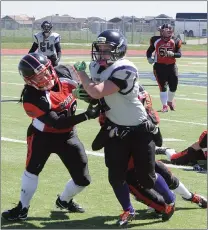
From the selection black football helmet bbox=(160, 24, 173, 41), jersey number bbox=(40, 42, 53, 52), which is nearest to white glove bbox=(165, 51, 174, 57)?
black football helmet bbox=(160, 24, 173, 41)

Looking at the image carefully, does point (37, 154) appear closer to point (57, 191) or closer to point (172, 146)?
point (57, 191)

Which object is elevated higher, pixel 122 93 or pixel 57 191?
pixel 122 93

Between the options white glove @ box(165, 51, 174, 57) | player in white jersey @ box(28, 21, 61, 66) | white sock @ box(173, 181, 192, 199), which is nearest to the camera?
white sock @ box(173, 181, 192, 199)

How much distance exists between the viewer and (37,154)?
5816 millimetres

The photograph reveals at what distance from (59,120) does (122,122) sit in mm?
559

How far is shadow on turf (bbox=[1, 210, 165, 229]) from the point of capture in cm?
570

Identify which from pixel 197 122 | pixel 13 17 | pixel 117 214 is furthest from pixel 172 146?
pixel 13 17

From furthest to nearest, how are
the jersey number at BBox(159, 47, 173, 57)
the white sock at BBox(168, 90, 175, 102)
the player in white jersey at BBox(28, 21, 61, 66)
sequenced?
the player in white jersey at BBox(28, 21, 61, 66), the white sock at BBox(168, 90, 175, 102), the jersey number at BBox(159, 47, 173, 57)

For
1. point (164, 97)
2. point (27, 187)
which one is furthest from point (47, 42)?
point (27, 187)

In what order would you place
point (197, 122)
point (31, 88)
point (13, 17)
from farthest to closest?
point (13, 17) → point (197, 122) → point (31, 88)

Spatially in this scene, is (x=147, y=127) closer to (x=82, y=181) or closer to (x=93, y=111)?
(x=93, y=111)

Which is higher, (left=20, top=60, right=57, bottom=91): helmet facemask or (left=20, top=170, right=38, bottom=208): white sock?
(left=20, top=60, right=57, bottom=91): helmet facemask

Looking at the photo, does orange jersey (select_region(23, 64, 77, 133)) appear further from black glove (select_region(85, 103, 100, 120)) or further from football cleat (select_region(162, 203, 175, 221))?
football cleat (select_region(162, 203, 175, 221))

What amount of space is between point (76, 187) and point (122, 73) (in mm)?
1315
